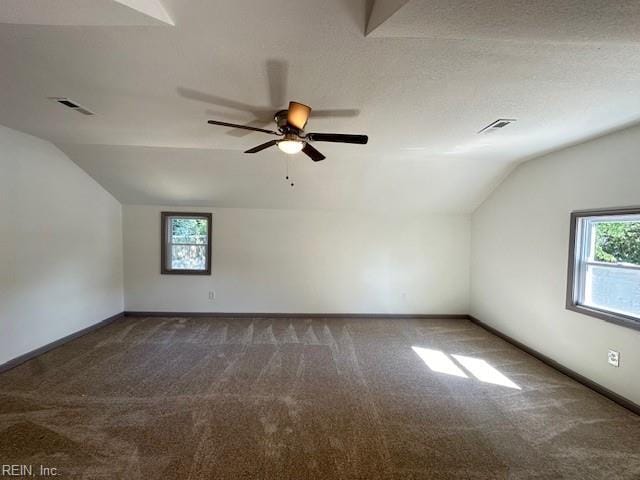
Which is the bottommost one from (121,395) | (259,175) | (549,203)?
(121,395)

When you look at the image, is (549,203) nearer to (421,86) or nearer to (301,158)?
(421,86)

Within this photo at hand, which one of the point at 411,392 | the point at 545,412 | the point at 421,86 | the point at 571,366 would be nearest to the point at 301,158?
the point at 421,86

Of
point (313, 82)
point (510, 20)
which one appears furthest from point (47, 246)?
point (510, 20)

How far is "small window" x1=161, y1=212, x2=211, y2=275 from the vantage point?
4.89m

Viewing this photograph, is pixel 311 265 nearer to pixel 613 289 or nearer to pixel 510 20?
pixel 613 289

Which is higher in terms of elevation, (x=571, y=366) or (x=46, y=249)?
(x=46, y=249)

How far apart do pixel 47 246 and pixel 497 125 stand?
203 inches

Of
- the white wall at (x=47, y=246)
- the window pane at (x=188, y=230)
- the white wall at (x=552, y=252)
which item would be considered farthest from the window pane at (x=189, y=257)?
the white wall at (x=552, y=252)

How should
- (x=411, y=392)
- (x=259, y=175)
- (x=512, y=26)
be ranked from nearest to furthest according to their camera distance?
(x=512, y=26) → (x=411, y=392) → (x=259, y=175)

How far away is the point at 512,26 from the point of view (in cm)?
129

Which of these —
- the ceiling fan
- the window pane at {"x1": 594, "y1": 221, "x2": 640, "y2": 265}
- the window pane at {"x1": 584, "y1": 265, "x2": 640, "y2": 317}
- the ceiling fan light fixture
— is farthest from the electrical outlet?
the ceiling fan light fixture

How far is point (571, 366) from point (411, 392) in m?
1.88

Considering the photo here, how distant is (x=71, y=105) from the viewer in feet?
7.67

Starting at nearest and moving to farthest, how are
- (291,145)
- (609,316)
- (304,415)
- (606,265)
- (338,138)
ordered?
(338,138) < (291,145) < (304,415) < (609,316) < (606,265)
